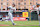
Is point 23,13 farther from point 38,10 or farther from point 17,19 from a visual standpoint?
point 38,10

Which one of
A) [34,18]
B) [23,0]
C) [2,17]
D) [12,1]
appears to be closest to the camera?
[34,18]

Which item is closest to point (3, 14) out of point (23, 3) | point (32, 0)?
point (23, 3)

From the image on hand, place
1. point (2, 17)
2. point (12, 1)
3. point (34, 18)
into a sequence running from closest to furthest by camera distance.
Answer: point (34, 18) → point (2, 17) → point (12, 1)

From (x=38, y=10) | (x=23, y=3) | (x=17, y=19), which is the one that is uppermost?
(x=23, y=3)

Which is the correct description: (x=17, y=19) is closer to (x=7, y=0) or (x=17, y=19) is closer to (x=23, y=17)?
(x=23, y=17)

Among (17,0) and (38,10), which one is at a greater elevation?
(17,0)

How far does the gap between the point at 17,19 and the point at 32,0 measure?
6.97 metres

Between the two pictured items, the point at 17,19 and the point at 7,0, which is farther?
the point at 7,0

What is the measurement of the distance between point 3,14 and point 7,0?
14.6ft

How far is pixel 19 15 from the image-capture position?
12.2m

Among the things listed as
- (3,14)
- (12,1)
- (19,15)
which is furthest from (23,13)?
(12,1)

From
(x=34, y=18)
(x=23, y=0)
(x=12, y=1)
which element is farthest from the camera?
(x=23, y=0)

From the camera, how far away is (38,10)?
12430 mm

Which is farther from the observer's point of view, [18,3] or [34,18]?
[18,3]
